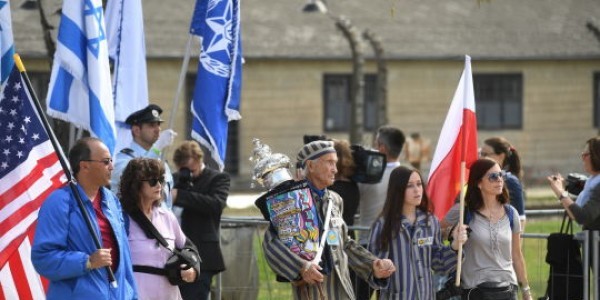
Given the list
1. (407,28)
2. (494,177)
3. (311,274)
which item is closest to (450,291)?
(494,177)

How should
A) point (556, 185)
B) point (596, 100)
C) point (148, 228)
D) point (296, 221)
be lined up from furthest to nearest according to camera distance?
point (596, 100)
point (556, 185)
point (296, 221)
point (148, 228)

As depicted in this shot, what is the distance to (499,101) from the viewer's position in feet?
132

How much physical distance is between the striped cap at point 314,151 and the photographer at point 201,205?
6.30 feet

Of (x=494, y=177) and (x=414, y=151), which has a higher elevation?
(x=494, y=177)

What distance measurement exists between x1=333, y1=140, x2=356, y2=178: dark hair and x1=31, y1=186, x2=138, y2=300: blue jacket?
12.1 ft

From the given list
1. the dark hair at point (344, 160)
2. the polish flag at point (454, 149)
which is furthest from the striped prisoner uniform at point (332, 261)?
the dark hair at point (344, 160)

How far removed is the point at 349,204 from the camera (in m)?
10.8

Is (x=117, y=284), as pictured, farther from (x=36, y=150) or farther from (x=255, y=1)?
(x=255, y=1)

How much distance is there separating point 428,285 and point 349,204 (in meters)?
2.25

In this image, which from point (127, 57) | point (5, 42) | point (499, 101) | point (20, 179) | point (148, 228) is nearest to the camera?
point (20, 179)

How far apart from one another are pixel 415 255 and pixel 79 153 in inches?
100

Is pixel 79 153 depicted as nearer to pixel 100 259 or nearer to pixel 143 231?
pixel 100 259

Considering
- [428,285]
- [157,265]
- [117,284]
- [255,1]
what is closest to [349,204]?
[428,285]

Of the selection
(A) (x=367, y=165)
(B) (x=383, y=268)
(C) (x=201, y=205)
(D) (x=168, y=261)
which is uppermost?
(A) (x=367, y=165)
